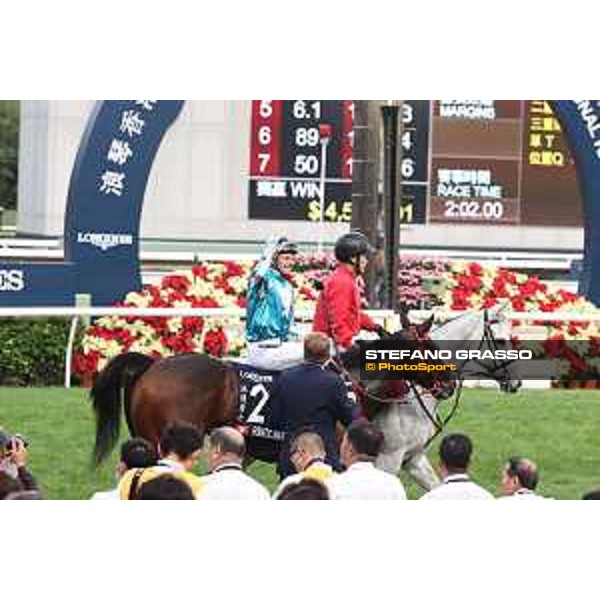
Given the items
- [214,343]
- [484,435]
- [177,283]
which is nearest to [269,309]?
[484,435]

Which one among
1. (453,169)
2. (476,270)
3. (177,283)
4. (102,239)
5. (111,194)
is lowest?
(177,283)

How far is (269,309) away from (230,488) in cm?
266

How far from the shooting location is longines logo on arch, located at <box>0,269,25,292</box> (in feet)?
45.0

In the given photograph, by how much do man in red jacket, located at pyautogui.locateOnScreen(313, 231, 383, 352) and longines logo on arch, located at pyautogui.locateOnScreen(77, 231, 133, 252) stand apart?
188 inches

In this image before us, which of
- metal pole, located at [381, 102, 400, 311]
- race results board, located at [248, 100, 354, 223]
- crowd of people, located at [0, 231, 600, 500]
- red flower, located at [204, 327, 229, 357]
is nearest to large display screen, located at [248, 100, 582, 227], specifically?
race results board, located at [248, 100, 354, 223]

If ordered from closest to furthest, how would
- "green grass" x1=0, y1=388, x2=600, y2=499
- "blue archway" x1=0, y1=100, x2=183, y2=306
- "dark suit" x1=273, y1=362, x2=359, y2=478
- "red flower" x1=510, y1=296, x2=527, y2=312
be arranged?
"dark suit" x1=273, y1=362, x2=359, y2=478
"green grass" x1=0, y1=388, x2=600, y2=499
"blue archway" x1=0, y1=100, x2=183, y2=306
"red flower" x1=510, y1=296, x2=527, y2=312

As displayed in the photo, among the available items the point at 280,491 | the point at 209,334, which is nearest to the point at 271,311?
the point at 280,491

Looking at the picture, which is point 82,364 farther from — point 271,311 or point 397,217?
point 271,311

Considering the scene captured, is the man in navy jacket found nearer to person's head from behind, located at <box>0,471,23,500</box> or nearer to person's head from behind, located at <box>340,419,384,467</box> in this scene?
person's head from behind, located at <box>340,419,384,467</box>

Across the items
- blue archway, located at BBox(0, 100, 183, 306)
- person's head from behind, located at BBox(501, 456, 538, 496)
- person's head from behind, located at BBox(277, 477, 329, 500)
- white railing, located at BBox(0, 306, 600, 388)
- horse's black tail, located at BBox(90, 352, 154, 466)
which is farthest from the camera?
blue archway, located at BBox(0, 100, 183, 306)

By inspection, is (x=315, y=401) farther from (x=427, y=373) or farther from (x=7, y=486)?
(x=7, y=486)

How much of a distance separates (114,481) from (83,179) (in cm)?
460

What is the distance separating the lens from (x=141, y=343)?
45.8 feet

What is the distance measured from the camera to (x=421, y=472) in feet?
30.4
